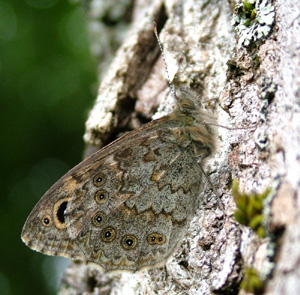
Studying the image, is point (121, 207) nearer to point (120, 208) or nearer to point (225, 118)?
point (120, 208)

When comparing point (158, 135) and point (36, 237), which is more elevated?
point (158, 135)

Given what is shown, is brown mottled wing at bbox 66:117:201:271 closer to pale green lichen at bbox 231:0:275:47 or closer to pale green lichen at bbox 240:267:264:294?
pale green lichen at bbox 240:267:264:294

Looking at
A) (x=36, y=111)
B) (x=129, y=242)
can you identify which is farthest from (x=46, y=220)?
(x=36, y=111)

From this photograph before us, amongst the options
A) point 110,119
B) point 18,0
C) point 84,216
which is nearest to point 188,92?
point 110,119

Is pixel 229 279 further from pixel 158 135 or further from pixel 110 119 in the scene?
pixel 110 119

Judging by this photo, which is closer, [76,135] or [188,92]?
[188,92]

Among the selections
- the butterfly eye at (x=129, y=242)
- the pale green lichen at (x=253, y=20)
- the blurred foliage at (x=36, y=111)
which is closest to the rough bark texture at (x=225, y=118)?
the pale green lichen at (x=253, y=20)

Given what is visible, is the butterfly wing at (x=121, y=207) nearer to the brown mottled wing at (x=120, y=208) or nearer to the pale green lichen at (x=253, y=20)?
the brown mottled wing at (x=120, y=208)
